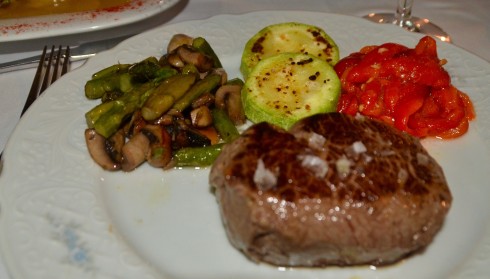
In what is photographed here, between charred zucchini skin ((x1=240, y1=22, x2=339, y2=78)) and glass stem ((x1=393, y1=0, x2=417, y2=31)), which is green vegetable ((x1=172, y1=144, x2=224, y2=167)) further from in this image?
glass stem ((x1=393, y1=0, x2=417, y2=31))

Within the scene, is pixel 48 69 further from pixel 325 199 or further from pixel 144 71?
pixel 325 199

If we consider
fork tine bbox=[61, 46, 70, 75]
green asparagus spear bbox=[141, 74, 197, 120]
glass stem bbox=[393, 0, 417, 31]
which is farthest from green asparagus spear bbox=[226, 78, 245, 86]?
glass stem bbox=[393, 0, 417, 31]

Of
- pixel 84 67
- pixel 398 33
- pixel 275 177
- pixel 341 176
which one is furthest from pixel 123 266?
pixel 398 33

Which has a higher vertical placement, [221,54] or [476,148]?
[221,54]

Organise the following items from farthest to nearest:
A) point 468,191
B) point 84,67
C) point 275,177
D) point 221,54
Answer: point 221,54 → point 84,67 → point 468,191 → point 275,177

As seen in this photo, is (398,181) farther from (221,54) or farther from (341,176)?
(221,54)

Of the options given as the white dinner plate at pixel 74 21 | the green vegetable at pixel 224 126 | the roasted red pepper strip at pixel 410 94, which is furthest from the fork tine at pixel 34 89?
the roasted red pepper strip at pixel 410 94
